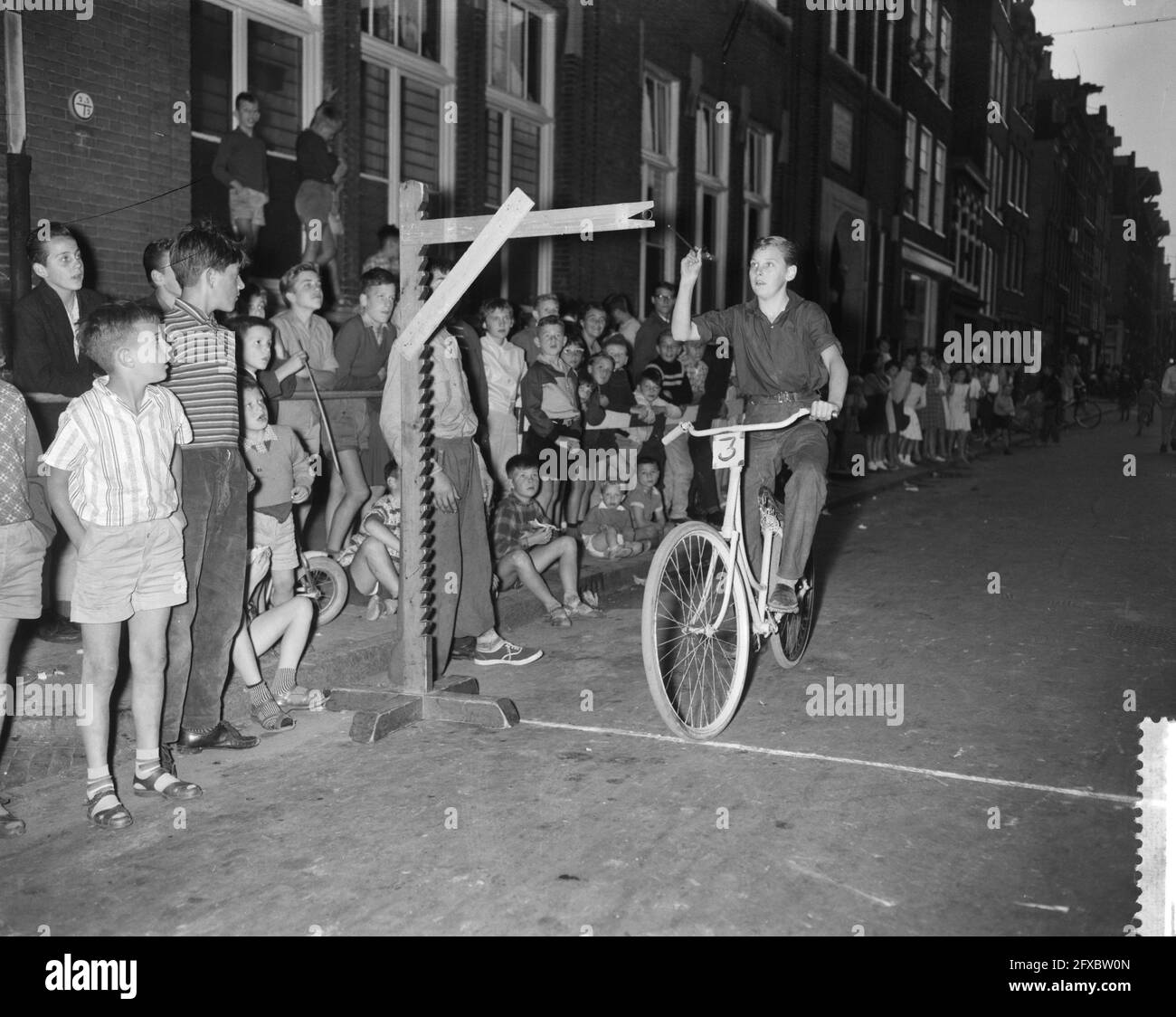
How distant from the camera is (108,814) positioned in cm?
417

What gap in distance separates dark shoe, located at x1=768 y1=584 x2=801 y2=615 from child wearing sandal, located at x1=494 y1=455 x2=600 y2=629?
2.06 meters

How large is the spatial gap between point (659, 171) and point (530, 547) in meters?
10.7

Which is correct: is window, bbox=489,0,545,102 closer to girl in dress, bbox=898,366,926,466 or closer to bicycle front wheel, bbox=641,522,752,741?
girl in dress, bbox=898,366,926,466

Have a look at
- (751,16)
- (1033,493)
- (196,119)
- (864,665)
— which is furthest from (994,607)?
(751,16)

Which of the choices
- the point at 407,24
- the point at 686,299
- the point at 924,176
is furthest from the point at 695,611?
the point at 924,176

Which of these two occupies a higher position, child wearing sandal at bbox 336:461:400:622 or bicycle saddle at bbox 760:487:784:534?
bicycle saddle at bbox 760:487:784:534

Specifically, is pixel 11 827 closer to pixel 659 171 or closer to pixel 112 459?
pixel 112 459

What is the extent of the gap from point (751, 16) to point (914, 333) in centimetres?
1385

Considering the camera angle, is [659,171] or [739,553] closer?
[739,553]

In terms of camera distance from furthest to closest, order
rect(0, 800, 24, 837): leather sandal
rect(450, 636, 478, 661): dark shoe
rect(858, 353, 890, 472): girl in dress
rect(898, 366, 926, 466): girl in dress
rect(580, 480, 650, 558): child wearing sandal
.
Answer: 1. rect(898, 366, 926, 466): girl in dress
2. rect(858, 353, 890, 472): girl in dress
3. rect(580, 480, 650, 558): child wearing sandal
4. rect(450, 636, 478, 661): dark shoe
5. rect(0, 800, 24, 837): leather sandal

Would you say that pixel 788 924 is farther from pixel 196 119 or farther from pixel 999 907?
pixel 196 119

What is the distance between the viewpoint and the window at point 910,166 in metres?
29.6

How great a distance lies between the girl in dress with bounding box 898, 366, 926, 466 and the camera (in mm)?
19438

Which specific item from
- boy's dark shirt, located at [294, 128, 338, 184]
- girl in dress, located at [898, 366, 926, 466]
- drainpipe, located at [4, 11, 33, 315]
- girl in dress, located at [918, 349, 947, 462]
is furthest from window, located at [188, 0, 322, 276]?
girl in dress, located at [918, 349, 947, 462]
